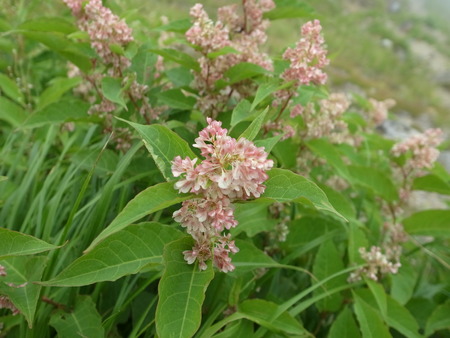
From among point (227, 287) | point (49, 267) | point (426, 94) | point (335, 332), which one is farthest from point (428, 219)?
point (426, 94)

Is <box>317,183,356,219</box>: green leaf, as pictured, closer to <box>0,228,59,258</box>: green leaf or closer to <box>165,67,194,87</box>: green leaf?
<box>165,67,194,87</box>: green leaf

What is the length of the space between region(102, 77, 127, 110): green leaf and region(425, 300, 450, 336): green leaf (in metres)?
1.53

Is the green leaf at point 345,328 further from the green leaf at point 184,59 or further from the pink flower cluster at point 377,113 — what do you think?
the pink flower cluster at point 377,113

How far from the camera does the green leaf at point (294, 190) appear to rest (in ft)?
3.18

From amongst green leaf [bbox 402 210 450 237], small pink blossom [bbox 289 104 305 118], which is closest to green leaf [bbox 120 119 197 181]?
small pink blossom [bbox 289 104 305 118]

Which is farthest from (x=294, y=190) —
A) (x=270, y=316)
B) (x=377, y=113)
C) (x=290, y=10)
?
(x=377, y=113)

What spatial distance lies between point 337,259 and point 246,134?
0.99m

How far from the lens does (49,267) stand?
1.39m

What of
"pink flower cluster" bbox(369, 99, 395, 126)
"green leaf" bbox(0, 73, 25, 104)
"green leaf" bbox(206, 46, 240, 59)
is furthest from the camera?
"pink flower cluster" bbox(369, 99, 395, 126)

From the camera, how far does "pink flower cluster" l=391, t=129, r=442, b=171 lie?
2.05 m

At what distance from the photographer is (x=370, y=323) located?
1467mm

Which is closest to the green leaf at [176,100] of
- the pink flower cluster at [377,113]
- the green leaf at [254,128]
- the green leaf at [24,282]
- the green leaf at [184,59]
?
the green leaf at [184,59]

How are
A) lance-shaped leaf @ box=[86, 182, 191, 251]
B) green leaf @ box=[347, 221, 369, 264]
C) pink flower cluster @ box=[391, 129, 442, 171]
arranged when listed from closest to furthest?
1. lance-shaped leaf @ box=[86, 182, 191, 251]
2. green leaf @ box=[347, 221, 369, 264]
3. pink flower cluster @ box=[391, 129, 442, 171]

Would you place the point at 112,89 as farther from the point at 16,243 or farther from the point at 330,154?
the point at 330,154
